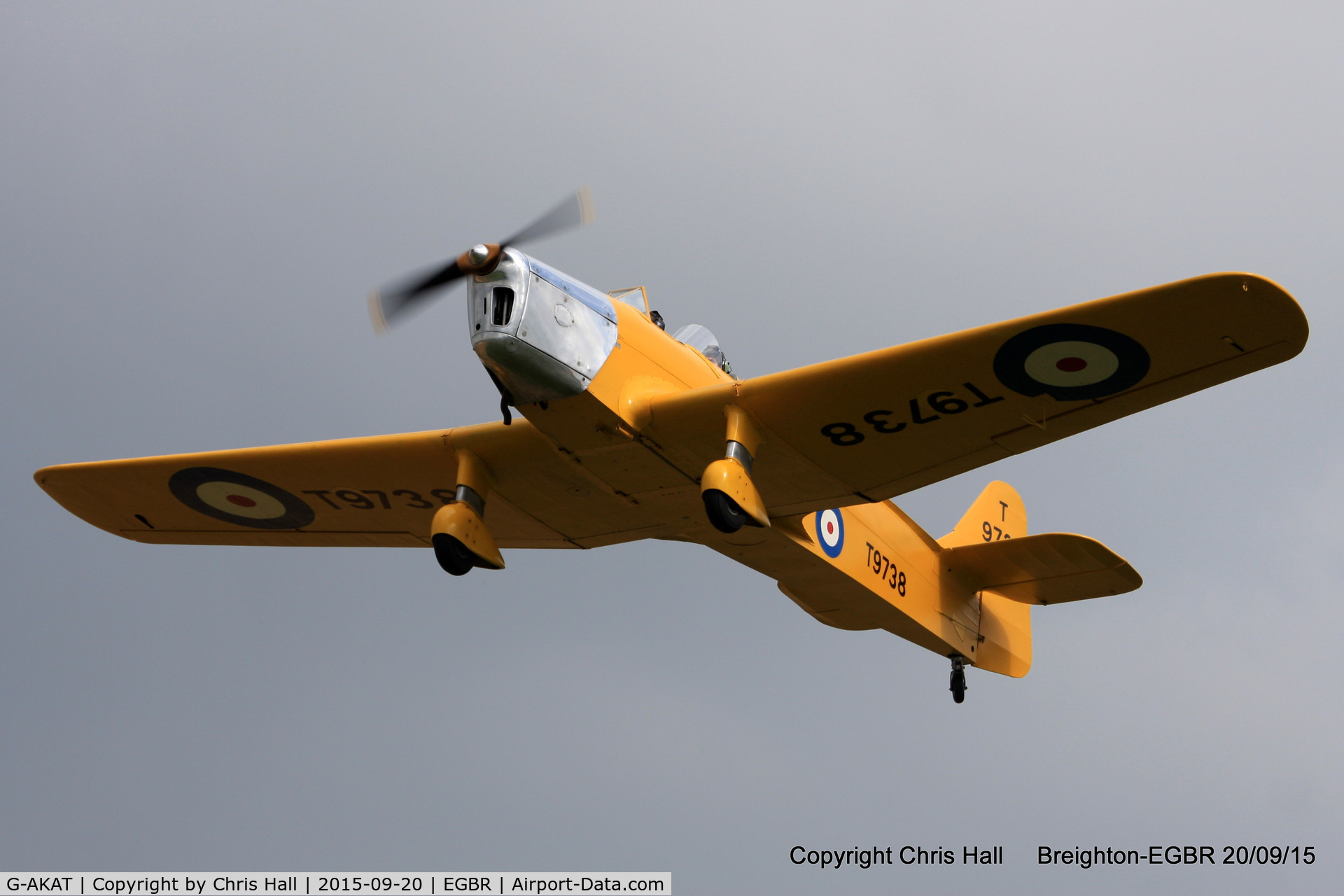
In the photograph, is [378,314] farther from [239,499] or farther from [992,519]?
[992,519]

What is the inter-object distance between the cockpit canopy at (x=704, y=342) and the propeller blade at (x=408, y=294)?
236cm

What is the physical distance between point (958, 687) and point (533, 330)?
→ 765 cm

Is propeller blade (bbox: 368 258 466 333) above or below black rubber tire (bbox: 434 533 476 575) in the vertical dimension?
above

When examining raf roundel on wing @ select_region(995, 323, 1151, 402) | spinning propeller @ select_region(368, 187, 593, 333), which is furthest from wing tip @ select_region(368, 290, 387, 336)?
raf roundel on wing @ select_region(995, 323, 1151, 402)

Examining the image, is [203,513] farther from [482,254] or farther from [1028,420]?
[1028,420]

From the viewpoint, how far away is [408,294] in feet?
35.8

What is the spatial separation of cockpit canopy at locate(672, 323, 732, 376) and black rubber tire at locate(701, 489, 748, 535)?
2157 mm

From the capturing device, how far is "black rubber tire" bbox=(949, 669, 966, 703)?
15742 mm

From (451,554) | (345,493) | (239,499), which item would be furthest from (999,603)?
(239,499)

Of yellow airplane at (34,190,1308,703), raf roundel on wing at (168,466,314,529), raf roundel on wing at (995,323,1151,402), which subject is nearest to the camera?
raf roundel on wing at (995,323,1151,402)

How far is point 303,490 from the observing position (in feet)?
45.0

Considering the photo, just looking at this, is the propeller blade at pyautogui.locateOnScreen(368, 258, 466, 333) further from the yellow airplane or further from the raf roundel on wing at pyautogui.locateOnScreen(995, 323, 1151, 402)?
the raf roundel on wing at pyautogui.locateOnScreen(995, 323, 1151, 402)

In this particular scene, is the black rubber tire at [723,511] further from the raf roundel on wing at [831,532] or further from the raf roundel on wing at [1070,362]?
the raf roundel on wing at [831,532]

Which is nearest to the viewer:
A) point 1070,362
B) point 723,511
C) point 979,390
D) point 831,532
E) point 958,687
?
point 1070,362
